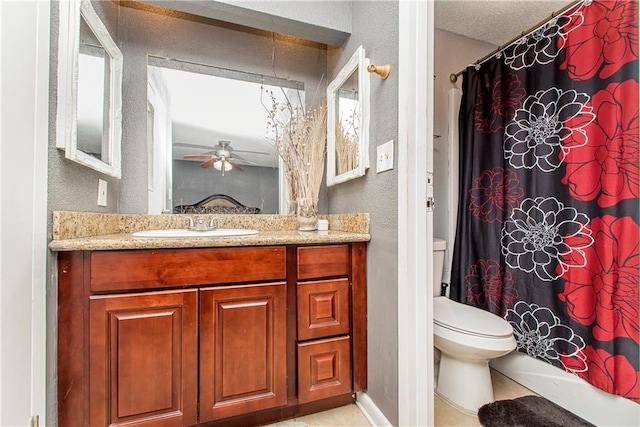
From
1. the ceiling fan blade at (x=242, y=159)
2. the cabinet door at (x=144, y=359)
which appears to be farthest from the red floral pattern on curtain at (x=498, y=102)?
the cabinet door at (x=144, y=359)

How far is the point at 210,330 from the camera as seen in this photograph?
1.10m

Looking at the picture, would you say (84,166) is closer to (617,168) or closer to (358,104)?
(358,104)

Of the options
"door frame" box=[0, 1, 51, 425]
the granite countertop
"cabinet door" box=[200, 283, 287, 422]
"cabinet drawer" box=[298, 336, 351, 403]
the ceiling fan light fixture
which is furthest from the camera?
the ceiling fan light fixture

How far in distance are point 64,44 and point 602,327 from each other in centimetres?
250

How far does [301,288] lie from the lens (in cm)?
124

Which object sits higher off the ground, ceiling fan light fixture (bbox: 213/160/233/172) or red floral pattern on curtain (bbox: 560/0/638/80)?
red floral pattern on curtain (bbox: 560/0/638/80)

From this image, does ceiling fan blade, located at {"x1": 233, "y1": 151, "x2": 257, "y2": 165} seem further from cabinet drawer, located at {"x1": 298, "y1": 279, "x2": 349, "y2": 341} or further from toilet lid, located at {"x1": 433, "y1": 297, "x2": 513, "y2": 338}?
toilet lid, located at {"x1": 433, "y1": 297, "x2": 513, "y2": 338}

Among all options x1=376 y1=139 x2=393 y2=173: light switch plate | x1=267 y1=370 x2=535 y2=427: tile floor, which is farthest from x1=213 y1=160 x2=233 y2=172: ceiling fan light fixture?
x1=267 y1=370 x2=535 y2=427: tile floor

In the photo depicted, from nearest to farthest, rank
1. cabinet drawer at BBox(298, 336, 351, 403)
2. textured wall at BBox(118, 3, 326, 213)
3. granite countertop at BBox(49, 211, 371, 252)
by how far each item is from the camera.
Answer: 1. granite countertop at BBox(49, 211, 371, 252)
2. cabinet drawer at BBox(298, 336, 351, 403)
3. textured wall at BBox(118, 3, 326, 213)

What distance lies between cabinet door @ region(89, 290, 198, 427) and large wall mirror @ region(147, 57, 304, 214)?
0.69 metres

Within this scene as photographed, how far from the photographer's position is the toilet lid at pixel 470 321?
1297 mm

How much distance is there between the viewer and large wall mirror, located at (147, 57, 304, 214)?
1.58 metres

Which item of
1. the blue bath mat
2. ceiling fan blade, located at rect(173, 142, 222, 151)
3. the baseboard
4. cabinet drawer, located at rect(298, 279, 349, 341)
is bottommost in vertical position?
the blue bath mat

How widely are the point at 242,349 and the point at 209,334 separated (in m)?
0.15
